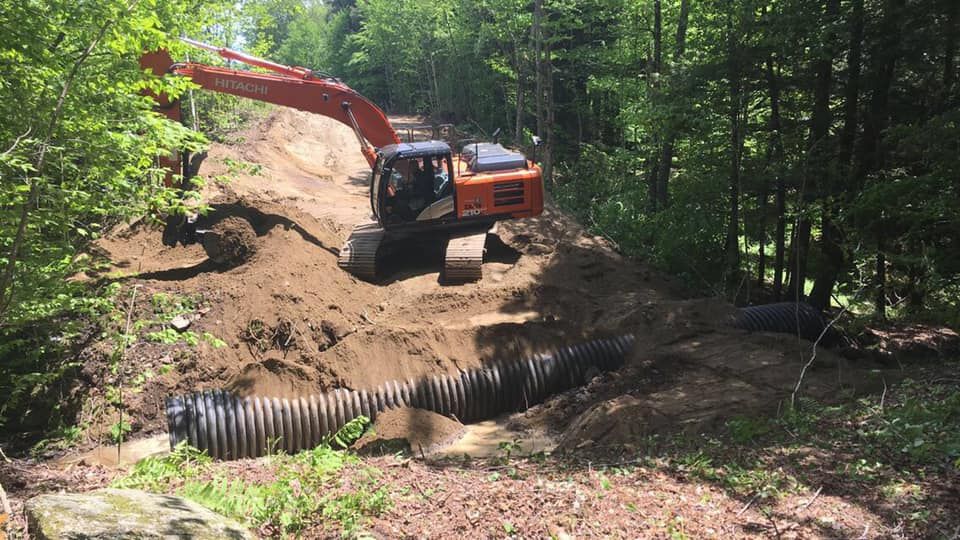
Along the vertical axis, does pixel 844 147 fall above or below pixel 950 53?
below

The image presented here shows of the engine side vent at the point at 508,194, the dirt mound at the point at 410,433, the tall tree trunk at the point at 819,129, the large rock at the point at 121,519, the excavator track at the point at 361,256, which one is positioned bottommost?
the dirt mound at the point at 410,433

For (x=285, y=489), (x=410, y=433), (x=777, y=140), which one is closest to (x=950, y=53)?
(x=777, y=140)

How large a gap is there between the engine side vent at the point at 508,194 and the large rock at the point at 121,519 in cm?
995

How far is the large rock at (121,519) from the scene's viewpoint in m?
3.71

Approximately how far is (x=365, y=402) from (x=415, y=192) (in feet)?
18.8

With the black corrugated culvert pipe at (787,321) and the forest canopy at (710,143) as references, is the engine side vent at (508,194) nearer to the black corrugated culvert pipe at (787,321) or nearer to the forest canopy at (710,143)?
the forest canopy at (710,143)

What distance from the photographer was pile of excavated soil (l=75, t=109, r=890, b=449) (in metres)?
8.55

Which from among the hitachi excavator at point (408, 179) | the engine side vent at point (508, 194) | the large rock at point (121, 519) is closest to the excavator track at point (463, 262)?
the hitachi excavator at point (408, 179)

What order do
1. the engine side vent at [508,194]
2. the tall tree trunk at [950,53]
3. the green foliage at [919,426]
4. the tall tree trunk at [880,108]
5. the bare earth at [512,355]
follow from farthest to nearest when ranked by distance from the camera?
1. the engine side vent at [508,194]
2. the tall tree trunk at [880,108]
3. the tall tree trunk at [950,53]
4. the green foliage at [919,426]
5. the bare earth at [512,355]

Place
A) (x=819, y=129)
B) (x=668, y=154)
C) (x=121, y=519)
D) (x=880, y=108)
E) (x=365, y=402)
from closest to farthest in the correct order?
(x=121, y=519)
(x=365, y=402)
(x=880, y=108)
(x=819, y=129)
(x=668, y=154)

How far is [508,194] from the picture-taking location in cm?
1384

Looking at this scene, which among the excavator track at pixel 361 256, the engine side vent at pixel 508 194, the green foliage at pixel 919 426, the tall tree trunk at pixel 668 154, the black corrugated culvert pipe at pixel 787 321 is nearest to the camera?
the green foliage at pixel 919 426

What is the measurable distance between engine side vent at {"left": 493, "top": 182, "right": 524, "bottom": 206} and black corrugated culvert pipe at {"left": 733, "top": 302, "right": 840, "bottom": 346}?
15.6 ft

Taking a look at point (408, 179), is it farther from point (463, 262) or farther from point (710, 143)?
point (710, 143)
